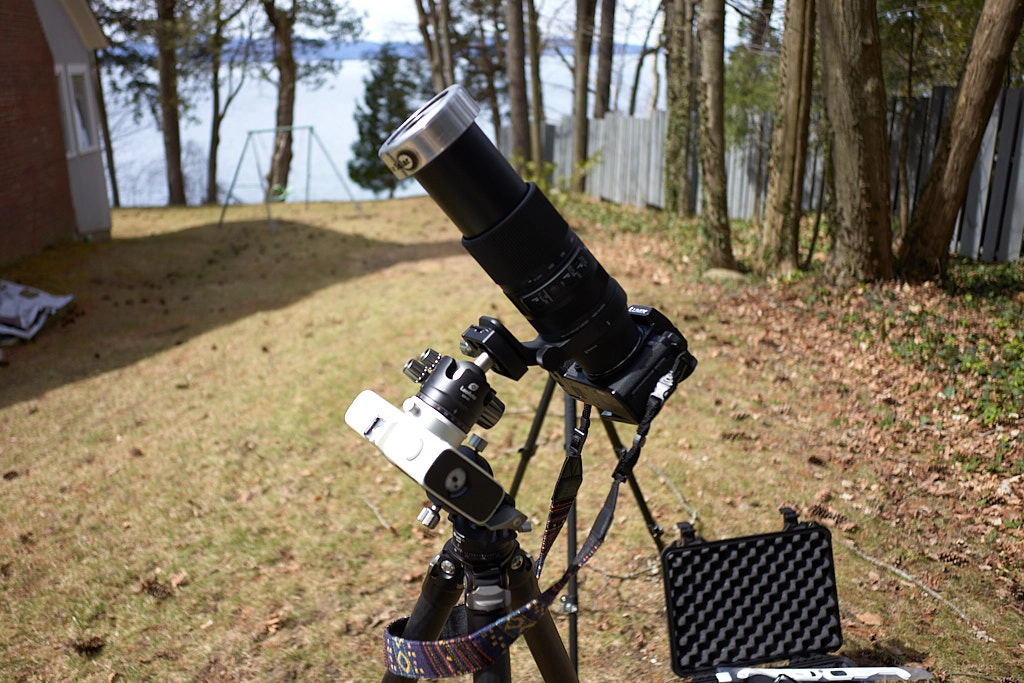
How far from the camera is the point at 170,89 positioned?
85.5 feet

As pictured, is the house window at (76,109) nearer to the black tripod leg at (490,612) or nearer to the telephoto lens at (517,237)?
the telephoto lens at (517,237)

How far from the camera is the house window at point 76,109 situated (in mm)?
15086

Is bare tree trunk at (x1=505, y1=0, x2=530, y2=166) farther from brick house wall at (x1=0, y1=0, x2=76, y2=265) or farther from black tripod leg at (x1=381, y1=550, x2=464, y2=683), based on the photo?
black tripod leg at (x1=381, y1=550, x2=464, y2=683)

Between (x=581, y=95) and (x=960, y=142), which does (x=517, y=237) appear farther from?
(x=581, y=95)

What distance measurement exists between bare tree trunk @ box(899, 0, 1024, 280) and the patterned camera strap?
6.62 meters

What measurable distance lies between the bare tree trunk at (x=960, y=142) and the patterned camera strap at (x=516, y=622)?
6.62 m

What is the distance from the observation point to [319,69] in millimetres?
29922

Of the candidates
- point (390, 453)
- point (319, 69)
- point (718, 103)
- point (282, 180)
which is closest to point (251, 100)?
point (319, 69)

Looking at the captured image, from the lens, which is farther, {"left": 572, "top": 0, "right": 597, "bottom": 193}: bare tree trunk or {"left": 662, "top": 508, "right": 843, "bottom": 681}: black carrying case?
{"left": 572, "top": 0, "right": 597, "bottom": 193}: bare tree trunk

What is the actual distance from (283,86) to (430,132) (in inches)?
991

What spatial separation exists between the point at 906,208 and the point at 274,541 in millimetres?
7602

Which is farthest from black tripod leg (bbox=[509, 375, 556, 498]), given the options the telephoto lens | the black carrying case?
the telephoto lens

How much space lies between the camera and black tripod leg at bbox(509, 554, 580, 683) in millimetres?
2150

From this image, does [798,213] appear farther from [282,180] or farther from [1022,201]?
[282,180]
